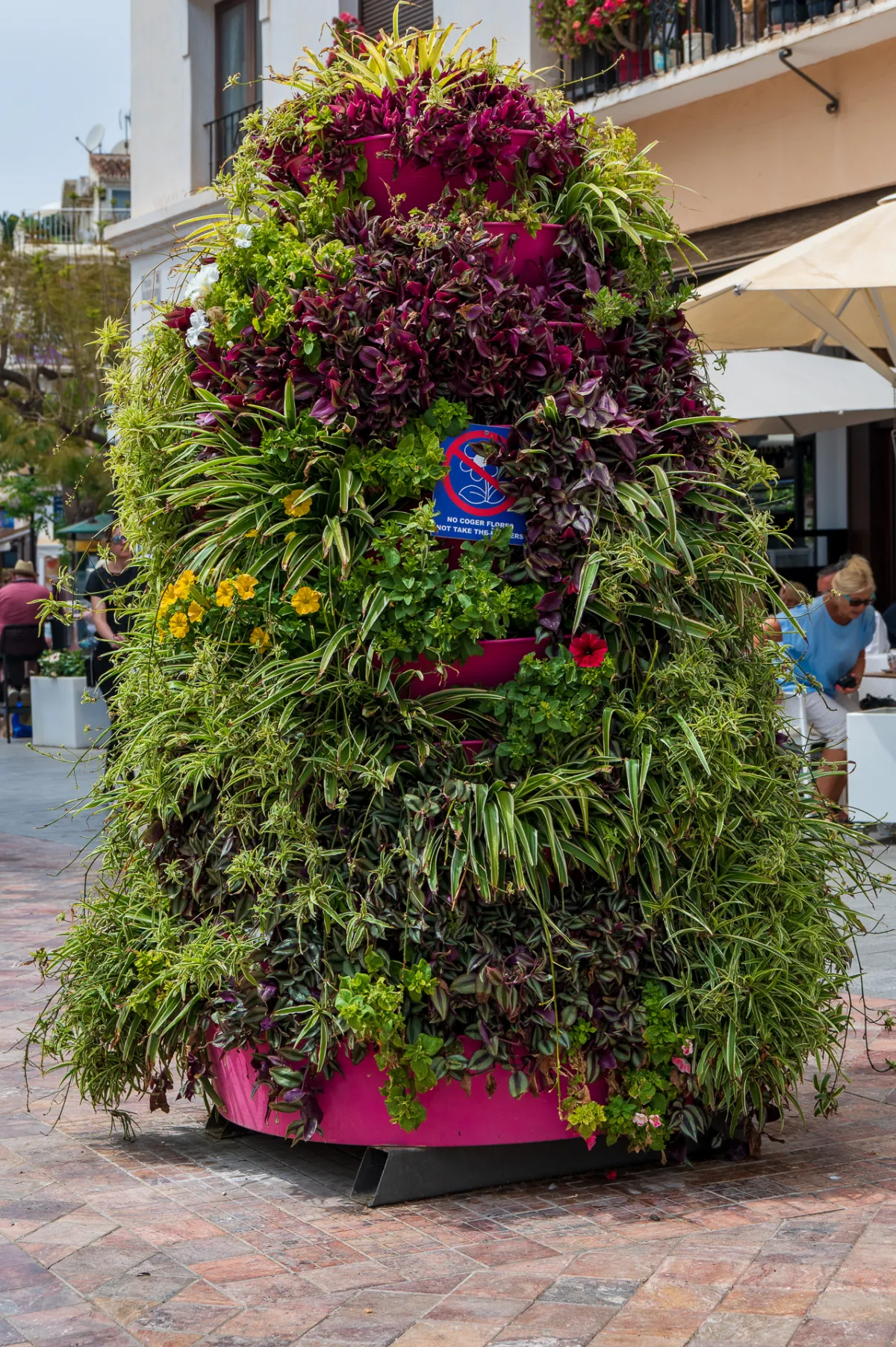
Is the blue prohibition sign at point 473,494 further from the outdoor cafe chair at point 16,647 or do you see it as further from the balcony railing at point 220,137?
the balcony railing at point 220,137

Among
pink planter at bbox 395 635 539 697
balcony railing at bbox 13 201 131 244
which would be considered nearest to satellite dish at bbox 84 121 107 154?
balcony railing at bbox 13 201 131 244

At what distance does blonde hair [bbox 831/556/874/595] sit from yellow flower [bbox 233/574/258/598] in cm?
581

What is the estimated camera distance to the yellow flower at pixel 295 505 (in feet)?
11.9

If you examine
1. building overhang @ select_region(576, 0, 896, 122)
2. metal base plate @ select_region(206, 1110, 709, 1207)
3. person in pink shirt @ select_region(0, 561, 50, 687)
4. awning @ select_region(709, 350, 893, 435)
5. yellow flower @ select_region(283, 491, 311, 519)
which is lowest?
metal base plate @ select_region(206, 1110, 709, 1207)

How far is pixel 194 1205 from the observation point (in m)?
3.65

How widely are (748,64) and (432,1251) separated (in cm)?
1041

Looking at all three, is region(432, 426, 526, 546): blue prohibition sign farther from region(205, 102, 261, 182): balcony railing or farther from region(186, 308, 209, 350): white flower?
region(205, 102, 261, 182): balcony railing

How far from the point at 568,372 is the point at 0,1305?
7.87ft

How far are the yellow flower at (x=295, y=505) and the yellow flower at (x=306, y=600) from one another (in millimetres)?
174

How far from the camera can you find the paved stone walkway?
293 centimetres

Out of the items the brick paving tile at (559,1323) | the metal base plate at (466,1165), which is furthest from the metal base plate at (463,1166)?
the brick paving tile at (559,1323)

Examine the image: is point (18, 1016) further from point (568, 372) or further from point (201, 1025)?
point (568, 372)

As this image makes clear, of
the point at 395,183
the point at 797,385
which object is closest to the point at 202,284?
the point at 395,183

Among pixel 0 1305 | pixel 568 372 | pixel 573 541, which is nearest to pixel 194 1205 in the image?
pixel 0 1305
